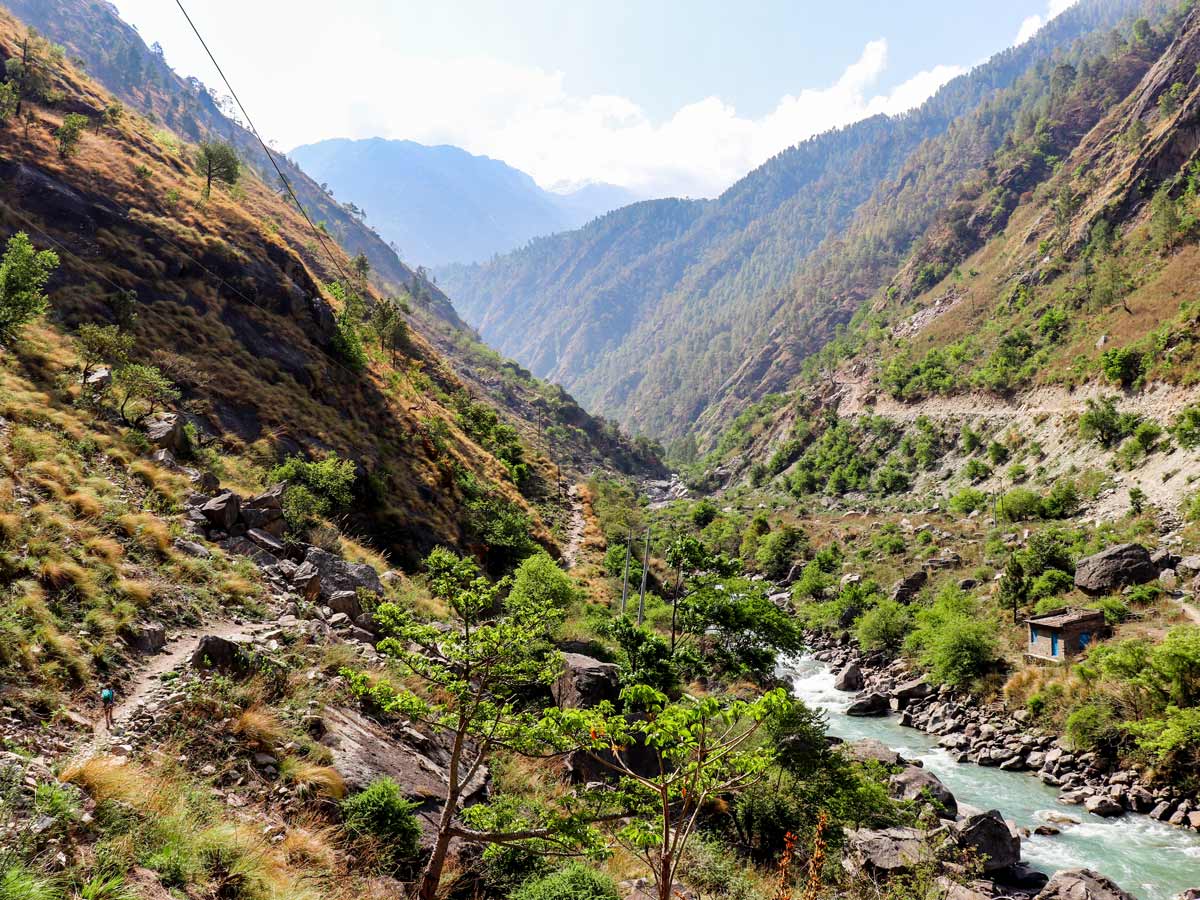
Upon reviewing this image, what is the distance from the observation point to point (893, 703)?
107 feet

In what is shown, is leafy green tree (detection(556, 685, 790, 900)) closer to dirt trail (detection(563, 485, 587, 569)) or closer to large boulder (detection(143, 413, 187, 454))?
large boulder (detection(143, 413, 187, 454))

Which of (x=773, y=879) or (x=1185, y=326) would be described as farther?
(x=1185, y=326)

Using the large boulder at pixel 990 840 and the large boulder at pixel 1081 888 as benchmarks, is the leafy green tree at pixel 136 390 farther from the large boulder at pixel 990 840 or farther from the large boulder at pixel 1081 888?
the large boulder at pixel 1081 888

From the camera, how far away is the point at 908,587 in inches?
1694

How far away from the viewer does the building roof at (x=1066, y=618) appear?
28094mm

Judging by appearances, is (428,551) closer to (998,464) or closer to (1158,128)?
(998,464)

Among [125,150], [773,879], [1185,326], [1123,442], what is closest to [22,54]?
[125,150]

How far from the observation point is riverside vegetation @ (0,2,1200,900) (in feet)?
24.9

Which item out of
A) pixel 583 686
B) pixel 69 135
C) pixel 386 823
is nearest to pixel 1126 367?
pixel 583 686

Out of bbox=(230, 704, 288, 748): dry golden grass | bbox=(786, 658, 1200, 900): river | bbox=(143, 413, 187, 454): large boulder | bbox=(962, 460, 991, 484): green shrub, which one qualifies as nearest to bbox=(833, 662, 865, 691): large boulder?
A: bbox=(786, 658, 1200, 900): river

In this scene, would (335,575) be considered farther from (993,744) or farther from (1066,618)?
(1066,618)

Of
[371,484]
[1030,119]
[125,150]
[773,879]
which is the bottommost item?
[773,879]

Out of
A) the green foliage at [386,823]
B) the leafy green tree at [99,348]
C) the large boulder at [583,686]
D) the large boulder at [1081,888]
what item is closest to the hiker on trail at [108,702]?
the green foliage at [386,823]

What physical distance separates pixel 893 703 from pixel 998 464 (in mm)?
38079
